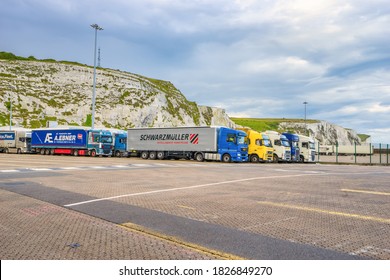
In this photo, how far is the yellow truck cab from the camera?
1415 inches

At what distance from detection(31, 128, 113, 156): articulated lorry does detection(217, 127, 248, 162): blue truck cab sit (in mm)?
18866

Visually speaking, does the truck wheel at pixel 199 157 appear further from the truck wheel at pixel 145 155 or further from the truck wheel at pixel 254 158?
the truck wheel at pixel 145 155

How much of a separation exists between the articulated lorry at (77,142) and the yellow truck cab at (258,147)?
2071 centimetres

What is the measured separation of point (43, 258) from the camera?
4535 mm

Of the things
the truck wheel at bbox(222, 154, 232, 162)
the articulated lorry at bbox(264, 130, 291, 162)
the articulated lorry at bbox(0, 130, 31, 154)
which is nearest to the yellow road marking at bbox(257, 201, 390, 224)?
the truck wheel at bbox(222, 154, 232, 162)

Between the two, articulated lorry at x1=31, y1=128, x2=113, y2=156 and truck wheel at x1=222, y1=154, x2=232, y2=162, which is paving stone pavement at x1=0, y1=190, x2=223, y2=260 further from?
articulated lorry at x1=31, y1=128, x2=113, y2=156

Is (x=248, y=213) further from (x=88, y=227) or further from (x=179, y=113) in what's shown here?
(x=179, y=113)

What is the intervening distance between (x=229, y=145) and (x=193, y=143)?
165 inches

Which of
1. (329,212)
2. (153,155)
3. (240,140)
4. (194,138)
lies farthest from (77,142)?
(329,212)

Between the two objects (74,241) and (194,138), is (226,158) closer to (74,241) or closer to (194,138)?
(194,138)

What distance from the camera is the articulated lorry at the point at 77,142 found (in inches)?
1807

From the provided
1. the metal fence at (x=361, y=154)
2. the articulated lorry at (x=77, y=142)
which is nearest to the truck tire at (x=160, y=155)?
the articulated lorry at (x=77, y=142)

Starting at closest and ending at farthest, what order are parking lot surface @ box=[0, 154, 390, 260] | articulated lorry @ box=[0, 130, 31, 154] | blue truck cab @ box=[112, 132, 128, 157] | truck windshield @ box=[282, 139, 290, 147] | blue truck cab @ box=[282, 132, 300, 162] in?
1. parking lot surface @ box=[0, 154, 390, 260]
2. truck windshield @ box=[282, 139, 290, 147]
3. blue truck cab @ box=[282, 132, 300, 162]
4. blue truck cab @ box=[112, 132, 128, 157]
5. articulated lorry @ box=[0, 130, 31, 154]
